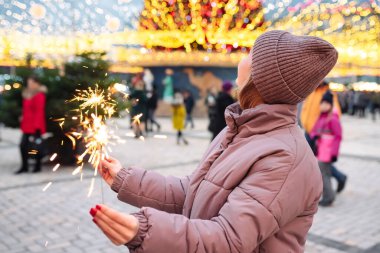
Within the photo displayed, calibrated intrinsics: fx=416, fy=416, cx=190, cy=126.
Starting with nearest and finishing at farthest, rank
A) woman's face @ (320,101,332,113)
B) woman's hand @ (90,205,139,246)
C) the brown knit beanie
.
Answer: woman's hand @ (90,205,139,246) < the brown knit beanie < woman's face @ (320,101,332,113)

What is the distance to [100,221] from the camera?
4.29 feet

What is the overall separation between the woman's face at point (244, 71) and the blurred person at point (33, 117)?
21.9 ft

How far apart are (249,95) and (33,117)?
6.91m

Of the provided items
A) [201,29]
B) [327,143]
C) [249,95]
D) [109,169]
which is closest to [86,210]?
[327,143]

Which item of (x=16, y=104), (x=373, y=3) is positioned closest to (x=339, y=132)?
(x=16, y=104)

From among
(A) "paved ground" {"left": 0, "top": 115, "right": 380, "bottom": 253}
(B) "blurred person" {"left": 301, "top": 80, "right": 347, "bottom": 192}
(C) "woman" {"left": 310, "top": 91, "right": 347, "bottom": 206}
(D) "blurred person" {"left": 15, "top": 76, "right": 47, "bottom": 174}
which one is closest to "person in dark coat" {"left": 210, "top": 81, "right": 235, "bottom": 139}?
(A) "paved ground" {"left": 0, "top": 115, "right": 380, "bottom": 253}

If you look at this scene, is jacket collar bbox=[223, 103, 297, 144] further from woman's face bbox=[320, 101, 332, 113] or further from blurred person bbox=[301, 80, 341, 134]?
blurred person bbox=[301, 80, 341, 134]

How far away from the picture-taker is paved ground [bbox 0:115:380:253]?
15.0ft

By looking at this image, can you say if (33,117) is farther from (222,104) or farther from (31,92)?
(222,104)

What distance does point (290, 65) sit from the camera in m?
1.48

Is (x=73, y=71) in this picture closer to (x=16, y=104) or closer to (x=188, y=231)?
(x=16, y=104)

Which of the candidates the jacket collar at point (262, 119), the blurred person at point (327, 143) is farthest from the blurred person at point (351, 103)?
the jacket collar at point (262, 119)

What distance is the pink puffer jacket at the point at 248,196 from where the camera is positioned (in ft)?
4.43

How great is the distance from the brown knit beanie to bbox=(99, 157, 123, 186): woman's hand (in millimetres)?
826
